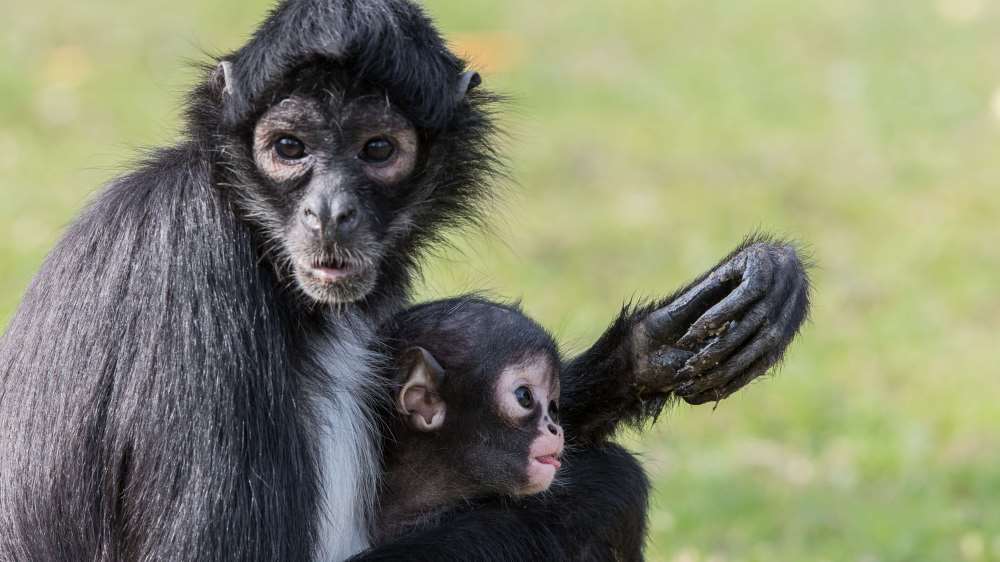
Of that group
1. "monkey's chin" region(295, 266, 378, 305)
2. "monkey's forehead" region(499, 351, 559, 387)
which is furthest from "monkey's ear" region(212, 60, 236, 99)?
"monkey's forehead" region(499, 351, 559, 387)

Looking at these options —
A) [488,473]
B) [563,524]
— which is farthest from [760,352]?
[488,473]

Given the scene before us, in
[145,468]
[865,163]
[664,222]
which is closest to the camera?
[145,468]

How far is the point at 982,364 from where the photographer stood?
11180 mm

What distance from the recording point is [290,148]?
17.2 feet

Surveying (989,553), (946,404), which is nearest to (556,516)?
(989,553)

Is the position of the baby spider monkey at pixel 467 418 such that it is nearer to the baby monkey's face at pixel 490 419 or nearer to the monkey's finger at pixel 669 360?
the baby monkey's face at pixel 490 419

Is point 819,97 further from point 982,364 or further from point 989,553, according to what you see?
point 989,553

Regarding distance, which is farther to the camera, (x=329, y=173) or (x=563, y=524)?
(x=563, y=524)

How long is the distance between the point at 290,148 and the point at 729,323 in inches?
71.2

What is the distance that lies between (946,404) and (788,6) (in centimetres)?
912

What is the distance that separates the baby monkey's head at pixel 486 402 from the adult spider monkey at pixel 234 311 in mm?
297

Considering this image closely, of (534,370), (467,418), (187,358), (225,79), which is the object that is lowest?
(187,358)

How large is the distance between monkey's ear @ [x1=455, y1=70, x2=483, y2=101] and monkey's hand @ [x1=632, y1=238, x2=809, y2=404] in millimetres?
1143

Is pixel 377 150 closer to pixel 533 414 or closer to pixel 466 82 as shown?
pixel 466 82
